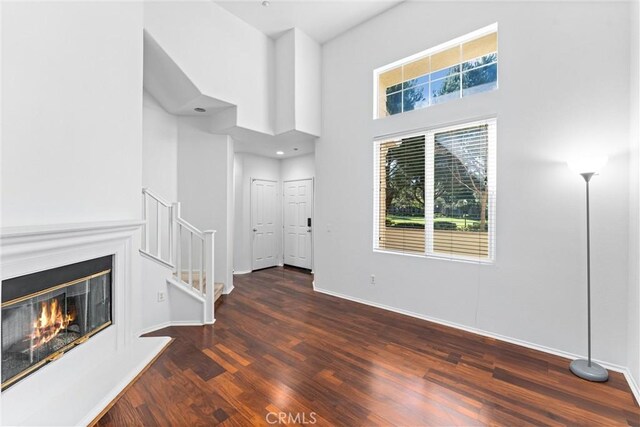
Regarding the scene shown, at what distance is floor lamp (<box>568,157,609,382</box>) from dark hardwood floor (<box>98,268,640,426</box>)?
0.09 metres

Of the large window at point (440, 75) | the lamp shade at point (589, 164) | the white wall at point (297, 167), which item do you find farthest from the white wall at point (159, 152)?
the lamp shade at point (589, 164)

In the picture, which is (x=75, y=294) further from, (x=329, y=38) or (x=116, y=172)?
(x=329, y=38)

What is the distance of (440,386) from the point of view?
6.72 feet

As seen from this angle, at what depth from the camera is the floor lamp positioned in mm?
2133

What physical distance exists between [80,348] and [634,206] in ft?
14.2

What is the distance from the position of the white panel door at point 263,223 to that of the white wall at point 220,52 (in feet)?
6.42

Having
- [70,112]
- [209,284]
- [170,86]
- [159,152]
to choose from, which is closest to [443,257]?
[209,284]

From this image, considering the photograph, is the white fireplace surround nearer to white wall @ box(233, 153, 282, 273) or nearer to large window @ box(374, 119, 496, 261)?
large window @ box(374, 119, 496, 261)

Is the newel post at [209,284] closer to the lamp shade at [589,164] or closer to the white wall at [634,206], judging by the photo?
the lamp shade at [589,164]

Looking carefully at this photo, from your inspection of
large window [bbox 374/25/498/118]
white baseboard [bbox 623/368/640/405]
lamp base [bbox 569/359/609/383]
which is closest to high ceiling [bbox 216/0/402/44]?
large window [bbox 374/25/498/118]

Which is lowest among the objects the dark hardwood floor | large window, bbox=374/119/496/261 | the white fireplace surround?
the dark hardwood floor

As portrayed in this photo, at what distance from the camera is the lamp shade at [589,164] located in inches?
84.0

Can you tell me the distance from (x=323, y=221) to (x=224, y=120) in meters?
2.15

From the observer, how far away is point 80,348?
1.97 meters
